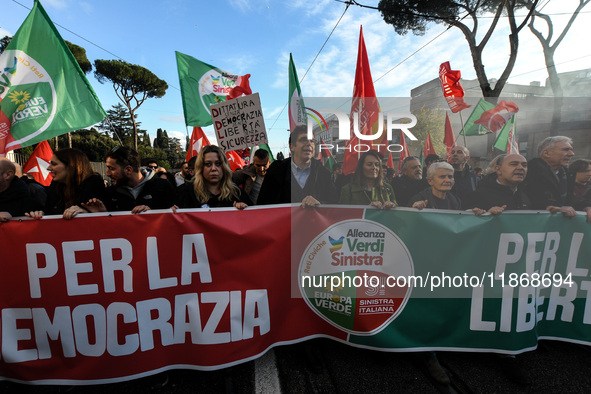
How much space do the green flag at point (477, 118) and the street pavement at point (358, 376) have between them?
6768mm

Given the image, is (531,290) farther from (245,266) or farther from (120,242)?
(120,242)

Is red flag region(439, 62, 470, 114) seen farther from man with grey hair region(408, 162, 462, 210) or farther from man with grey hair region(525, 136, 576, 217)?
man with grey hair region(408, 162, 462, 210)

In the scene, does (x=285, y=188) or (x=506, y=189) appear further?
(x=285, y=188)

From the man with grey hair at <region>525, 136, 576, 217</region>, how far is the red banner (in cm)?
277

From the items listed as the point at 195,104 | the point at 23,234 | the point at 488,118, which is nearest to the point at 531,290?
the point at 23,234

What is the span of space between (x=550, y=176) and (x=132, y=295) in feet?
13.2

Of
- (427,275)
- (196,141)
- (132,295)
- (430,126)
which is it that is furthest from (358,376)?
(430,126)

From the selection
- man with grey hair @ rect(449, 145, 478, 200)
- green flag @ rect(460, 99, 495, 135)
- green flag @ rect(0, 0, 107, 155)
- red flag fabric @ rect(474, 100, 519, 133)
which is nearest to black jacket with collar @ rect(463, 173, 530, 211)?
man with grey hair @ rect(449, 145, 478, 200)

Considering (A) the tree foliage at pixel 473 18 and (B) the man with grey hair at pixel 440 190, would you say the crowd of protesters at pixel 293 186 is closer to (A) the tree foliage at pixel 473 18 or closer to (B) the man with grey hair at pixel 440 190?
(B) the man with grey hair at pixel 440 190

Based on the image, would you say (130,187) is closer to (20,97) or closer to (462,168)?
(20,97)

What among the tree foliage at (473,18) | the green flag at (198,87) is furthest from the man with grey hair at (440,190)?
the tree foliage at (473,18)

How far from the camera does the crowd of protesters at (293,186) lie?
242 centimetres

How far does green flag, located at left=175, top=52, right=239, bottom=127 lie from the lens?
6008 millimetres

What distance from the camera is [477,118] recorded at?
790 centimetres
